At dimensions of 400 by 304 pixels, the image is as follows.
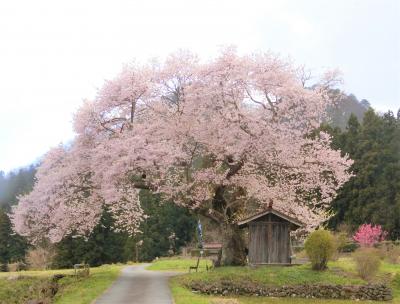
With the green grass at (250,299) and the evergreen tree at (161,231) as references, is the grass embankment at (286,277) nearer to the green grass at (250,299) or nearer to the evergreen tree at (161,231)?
the green grass at (250,299)

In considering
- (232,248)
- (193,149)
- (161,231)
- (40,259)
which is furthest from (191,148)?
(161,231)

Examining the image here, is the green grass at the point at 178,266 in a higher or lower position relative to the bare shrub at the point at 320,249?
lower

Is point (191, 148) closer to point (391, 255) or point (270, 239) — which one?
point (270, 239)

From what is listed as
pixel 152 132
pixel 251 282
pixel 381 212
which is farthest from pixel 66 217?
pixel 381 212

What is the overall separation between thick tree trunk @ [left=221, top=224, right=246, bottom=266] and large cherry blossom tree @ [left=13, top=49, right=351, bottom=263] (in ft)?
0.18

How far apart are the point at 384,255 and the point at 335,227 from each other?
23534 millimetres

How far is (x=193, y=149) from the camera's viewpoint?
24.9 m

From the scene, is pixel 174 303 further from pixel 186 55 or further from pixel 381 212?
pixel 381 212

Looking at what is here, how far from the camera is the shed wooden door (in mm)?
24047

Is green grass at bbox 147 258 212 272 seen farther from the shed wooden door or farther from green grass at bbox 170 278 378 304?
green grass at bbox 170 278 378 304

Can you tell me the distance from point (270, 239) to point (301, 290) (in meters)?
3.94

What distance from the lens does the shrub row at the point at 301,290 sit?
20188mm

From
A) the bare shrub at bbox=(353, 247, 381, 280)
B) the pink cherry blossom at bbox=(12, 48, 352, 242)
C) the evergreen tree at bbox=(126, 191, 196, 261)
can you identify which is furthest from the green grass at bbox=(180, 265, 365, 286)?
the evergreen tree at bbox=(126, 191, 196, 261)

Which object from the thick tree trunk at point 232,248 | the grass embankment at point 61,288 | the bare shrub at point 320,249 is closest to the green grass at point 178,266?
the thick tree trunk at point 232,248
